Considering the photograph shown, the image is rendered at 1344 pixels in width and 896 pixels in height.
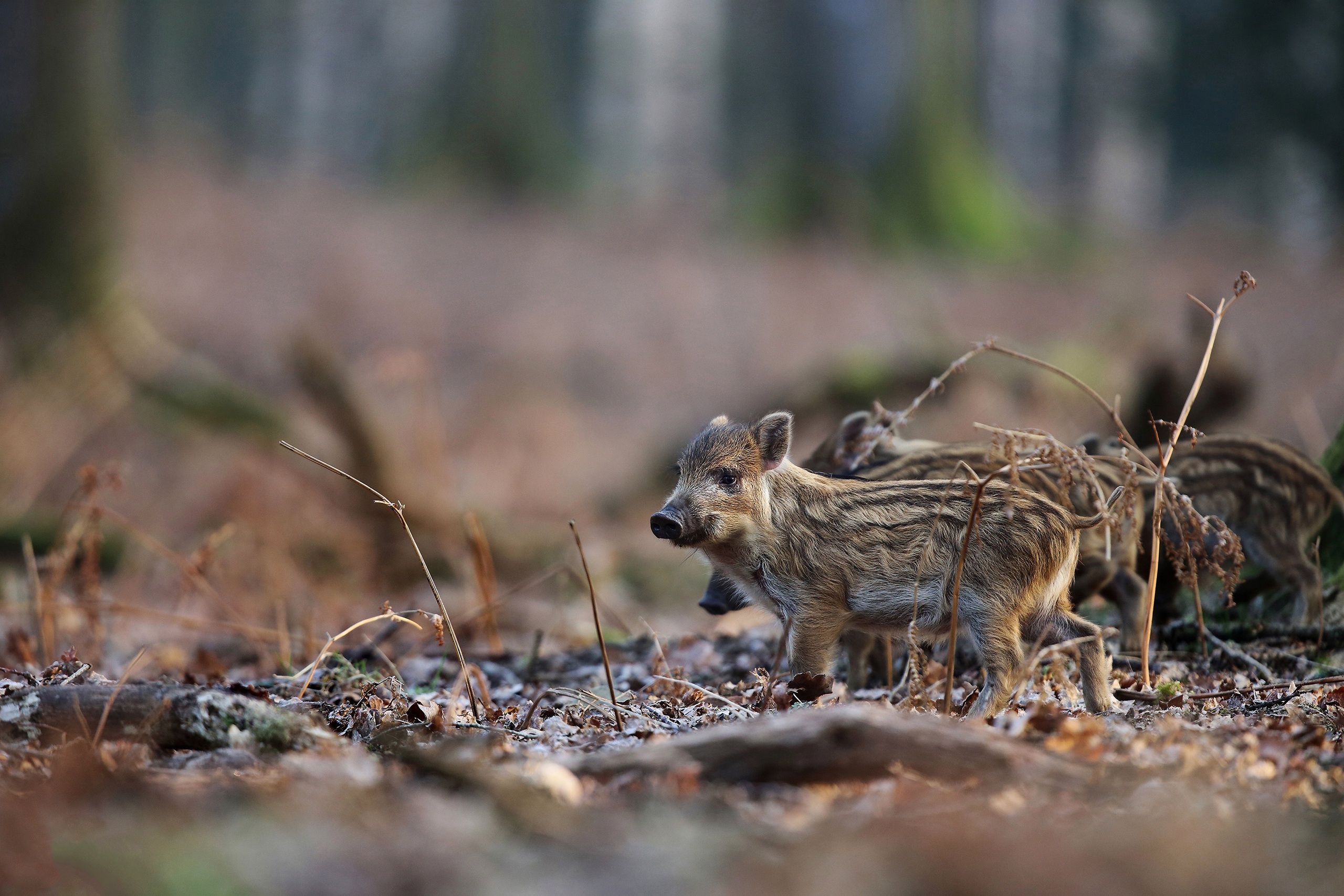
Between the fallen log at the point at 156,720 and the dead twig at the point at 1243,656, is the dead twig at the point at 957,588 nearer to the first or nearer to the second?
the dead twig at the point at 1243,656

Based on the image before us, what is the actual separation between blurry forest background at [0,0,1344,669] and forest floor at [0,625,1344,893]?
205cm

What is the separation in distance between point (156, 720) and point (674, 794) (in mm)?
1773

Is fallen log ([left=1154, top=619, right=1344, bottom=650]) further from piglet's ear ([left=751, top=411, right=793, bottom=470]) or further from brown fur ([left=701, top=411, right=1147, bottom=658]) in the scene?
piglet's ear ([left=751, top=411, right=793, bottom=470])

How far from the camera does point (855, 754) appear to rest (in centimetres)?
312

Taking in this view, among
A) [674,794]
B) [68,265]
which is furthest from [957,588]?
[68,265]

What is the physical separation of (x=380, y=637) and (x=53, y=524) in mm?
5010

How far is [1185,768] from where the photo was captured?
323 cm

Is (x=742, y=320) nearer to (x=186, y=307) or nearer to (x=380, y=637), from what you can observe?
(x=186, y=307)

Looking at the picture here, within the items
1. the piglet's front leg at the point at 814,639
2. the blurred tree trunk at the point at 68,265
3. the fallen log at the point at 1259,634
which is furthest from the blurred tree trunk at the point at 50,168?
the fallen log at the point at 1259,634

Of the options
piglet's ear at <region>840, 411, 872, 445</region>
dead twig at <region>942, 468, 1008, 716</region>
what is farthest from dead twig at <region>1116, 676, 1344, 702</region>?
piglet's ear at <region>840, 411, 872, 445</region>

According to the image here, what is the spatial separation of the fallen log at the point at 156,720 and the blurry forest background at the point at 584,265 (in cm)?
199

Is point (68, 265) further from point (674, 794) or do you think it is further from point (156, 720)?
point (674, 794)

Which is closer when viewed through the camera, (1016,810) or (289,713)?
(1016,810)

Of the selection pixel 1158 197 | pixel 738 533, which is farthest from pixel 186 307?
pixel 1158 197
